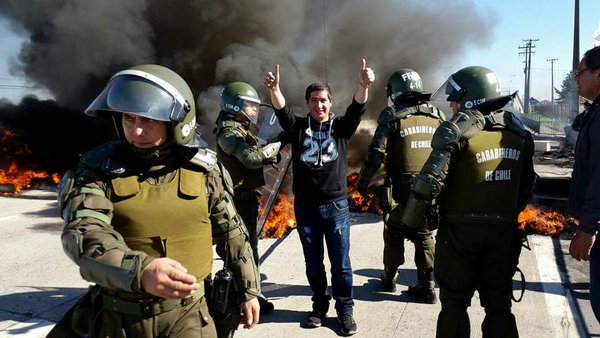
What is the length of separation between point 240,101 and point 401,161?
1343mm

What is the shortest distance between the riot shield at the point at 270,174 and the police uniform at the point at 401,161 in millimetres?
1069

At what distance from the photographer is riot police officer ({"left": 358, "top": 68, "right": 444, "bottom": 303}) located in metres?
3.54

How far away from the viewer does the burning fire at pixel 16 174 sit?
341 inches

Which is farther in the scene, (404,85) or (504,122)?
(404,85)

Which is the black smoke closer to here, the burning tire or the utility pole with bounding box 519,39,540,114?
the burning tire

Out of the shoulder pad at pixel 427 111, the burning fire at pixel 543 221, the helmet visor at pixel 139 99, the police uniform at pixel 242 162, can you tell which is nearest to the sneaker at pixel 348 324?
the police uniform at pixel 242 162

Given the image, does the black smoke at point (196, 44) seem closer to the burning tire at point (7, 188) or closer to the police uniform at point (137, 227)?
the burning tire at point (7, 188)

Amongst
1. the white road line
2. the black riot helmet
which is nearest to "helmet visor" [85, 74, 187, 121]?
the black riot helmet

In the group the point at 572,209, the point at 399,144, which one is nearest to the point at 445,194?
the point at 572,209

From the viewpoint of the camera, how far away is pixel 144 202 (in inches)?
60.2

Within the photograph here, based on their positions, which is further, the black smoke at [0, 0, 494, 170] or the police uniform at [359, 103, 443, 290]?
the black smoke at [0, 0, 494, 170]

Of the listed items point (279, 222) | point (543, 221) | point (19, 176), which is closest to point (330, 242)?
point (279, 222)

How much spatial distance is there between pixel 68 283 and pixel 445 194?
3.32m

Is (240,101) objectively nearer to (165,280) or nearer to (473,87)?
(473,87)
